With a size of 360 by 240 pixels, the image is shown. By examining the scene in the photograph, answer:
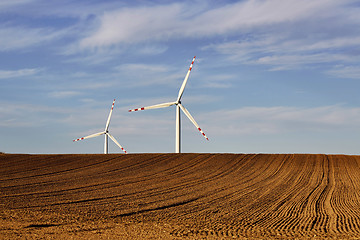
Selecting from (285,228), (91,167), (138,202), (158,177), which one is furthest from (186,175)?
(285,228)

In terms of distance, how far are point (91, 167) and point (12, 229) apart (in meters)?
21.6

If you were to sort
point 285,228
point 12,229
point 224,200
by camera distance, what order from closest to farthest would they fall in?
point 12,229 < point 285,228 < point 224,200

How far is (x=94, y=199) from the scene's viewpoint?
21484 millimetres

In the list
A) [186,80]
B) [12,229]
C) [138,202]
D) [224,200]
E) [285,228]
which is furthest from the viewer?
[186,80]

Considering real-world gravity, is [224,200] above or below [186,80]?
below

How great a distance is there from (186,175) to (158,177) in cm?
231

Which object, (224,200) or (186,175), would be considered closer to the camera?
(224,200)

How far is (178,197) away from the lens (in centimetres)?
2267

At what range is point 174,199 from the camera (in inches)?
866

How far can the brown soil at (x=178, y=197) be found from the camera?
15117 mm

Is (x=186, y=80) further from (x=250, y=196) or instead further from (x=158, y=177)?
(x=250, y=196)

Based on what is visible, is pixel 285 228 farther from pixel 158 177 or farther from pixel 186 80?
pixel 186 80

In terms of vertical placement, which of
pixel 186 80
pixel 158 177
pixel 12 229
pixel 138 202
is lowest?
pixel 12 229

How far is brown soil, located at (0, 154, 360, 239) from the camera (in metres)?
15.1
